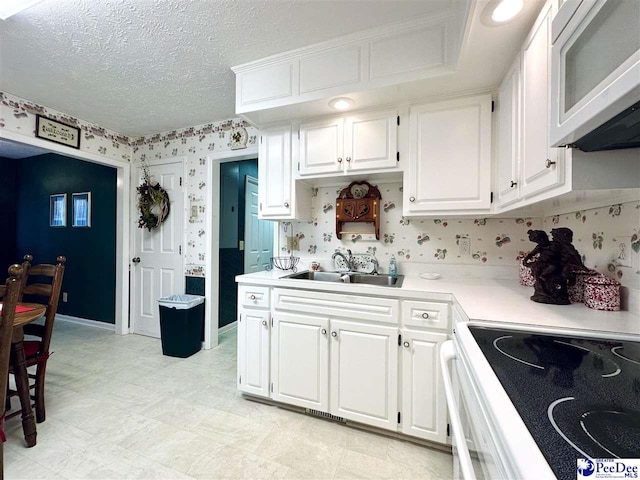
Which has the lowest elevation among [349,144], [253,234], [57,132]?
[253,234]

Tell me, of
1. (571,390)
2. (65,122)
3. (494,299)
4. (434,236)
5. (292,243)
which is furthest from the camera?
(65,122)

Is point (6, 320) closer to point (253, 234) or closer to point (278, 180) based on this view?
point (278, 180)

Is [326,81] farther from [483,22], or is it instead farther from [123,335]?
[123,335]

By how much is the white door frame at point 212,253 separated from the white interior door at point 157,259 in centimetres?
41

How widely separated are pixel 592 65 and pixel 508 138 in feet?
2.76

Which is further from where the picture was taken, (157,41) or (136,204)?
(136,204)

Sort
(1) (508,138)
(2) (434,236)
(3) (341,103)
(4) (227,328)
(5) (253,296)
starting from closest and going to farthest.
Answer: (1) (508,138)
(3) (341,103)
(5) (253,296)
(2) (434,236)
(4) (227,328)

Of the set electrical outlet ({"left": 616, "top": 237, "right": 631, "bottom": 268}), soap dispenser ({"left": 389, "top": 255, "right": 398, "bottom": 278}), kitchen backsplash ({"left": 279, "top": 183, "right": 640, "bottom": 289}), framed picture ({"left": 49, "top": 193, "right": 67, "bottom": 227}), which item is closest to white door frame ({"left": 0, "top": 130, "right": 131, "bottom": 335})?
framed picture ({"left": 49, "top": 193, "right": 67, "bottom": 227})

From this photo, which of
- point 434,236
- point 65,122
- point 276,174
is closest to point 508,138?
point 434,236

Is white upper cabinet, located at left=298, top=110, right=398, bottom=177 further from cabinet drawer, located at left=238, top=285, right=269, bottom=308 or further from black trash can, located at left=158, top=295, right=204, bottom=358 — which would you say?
black trash can, located at left=158, top=295, right=204, bottom=358

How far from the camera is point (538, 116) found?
3.53ft

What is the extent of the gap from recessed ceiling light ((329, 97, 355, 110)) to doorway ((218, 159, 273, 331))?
6.30 feet

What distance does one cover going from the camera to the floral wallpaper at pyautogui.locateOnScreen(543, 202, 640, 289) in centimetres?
105

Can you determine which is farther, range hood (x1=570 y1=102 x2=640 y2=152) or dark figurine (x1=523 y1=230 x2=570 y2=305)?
dark figurine (x1=523 y1=230 x2=570 y2=305)
